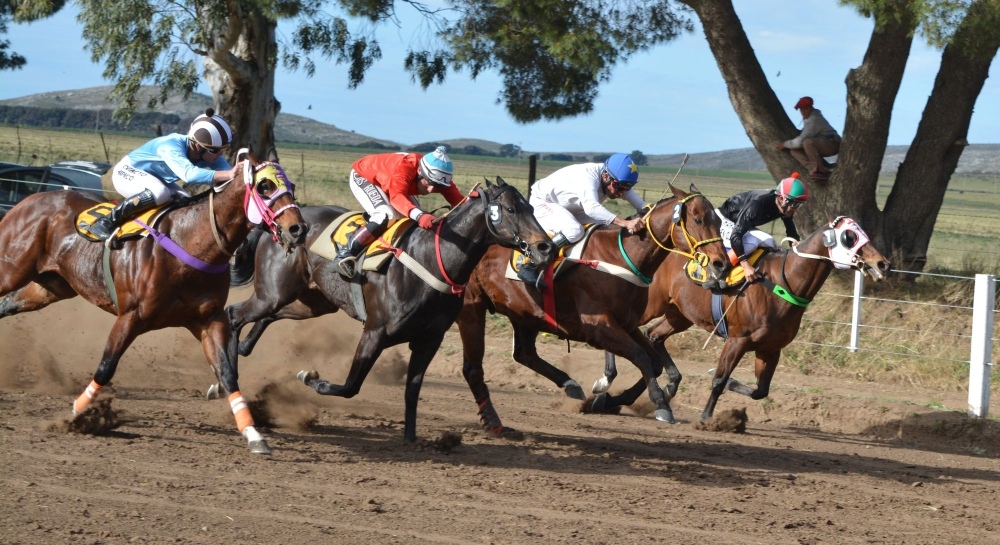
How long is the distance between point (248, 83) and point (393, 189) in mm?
11711

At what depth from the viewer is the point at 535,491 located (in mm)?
6699

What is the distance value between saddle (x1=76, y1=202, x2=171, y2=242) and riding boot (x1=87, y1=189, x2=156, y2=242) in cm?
4

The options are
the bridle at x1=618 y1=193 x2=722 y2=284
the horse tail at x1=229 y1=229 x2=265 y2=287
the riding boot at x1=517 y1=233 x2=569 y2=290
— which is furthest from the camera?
the horse tail at x1=229 y1=229 x2=265 y2=287

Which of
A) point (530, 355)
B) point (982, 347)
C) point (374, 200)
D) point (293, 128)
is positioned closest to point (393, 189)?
point (374, 200)

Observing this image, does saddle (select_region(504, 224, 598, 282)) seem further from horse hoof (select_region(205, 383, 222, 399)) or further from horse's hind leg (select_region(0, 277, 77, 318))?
horse's hind leg (select_region(0, 277, 77, 318))

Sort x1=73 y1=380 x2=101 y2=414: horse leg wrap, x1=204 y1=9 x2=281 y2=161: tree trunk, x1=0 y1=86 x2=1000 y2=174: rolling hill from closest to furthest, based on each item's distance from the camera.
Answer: x1=73 y1=380 x2=101 y2=414: horse leg wrap, x1=204 y1=9 x2=281 y2=161: tree trunk, x1=0 y1=86 x2=1000 y2=174: rolling hill

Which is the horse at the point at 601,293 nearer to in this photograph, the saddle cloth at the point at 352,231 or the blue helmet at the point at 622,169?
the blue helmet at the point at 622,169

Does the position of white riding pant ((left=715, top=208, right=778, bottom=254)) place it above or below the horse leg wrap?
above

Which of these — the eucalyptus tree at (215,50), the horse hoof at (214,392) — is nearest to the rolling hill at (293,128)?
the eucalyptus tree at (215,50)

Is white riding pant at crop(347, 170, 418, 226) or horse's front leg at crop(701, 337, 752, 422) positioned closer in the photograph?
white riding pant at crop(347, 170, 418, 226)

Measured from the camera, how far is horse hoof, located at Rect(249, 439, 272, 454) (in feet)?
23.3

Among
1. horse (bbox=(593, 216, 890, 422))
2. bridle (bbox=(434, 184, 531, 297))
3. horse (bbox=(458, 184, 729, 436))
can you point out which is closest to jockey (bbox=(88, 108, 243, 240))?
bridle (bbox=(434, 184, 531, 297))

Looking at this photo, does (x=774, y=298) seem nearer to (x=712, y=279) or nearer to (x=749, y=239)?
(x=712, y=279)

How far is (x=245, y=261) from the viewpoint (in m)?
10.7
